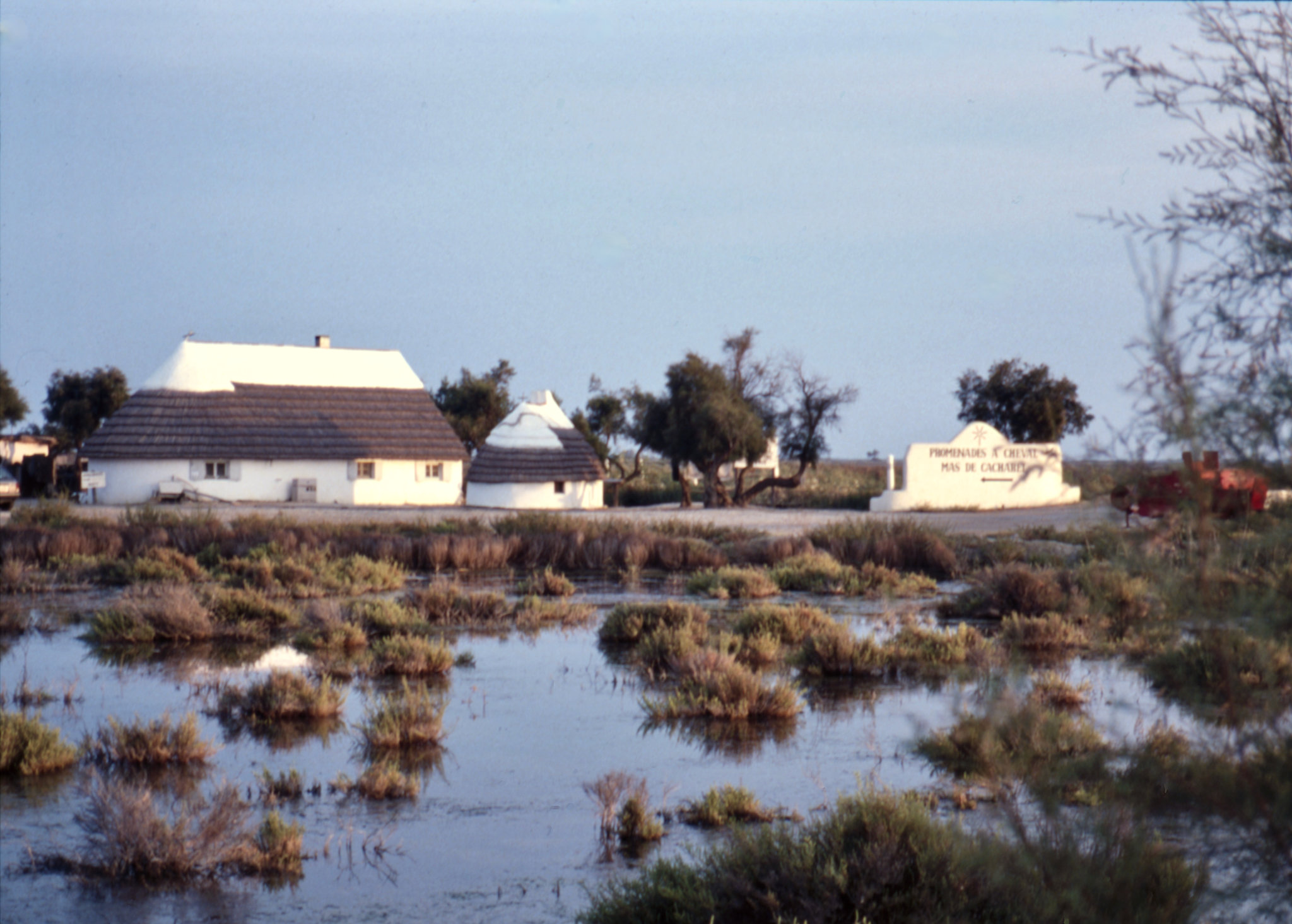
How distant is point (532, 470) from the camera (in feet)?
145

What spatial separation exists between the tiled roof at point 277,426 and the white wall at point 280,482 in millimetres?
409

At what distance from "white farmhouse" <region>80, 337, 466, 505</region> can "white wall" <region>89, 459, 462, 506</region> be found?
39 mm

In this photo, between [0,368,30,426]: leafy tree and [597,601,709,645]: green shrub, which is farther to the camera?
[0,368,30,426]: leafy tree

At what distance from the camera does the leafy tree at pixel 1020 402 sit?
4497 cm

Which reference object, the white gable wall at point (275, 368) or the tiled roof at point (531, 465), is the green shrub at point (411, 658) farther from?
the white gable wall at point (275, 368)

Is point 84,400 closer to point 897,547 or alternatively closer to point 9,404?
point 9,404

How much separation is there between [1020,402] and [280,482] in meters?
25.9

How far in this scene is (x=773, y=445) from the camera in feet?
159

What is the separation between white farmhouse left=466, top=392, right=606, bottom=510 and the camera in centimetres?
4431

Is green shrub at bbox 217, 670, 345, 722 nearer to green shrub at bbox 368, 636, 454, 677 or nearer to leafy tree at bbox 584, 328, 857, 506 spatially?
green shrub at bbox 368, 636, 454, 677

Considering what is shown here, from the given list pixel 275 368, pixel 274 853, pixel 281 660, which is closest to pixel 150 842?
pixel 274 853

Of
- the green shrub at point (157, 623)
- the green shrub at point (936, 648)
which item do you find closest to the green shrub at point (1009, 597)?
the green shrub at point (936, 648)

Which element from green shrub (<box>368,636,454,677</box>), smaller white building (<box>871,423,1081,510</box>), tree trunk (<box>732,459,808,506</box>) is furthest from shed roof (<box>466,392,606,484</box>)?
green shrub (<box>368,636,454,677</box>)

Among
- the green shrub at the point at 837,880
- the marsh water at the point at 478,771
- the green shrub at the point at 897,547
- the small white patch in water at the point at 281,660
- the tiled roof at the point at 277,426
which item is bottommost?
the marsh water at the point at 478,771
